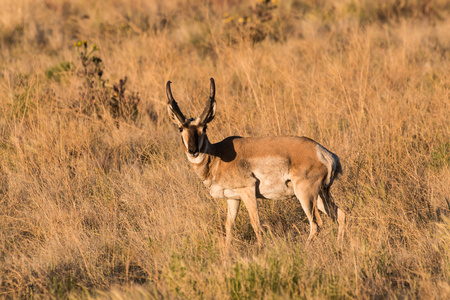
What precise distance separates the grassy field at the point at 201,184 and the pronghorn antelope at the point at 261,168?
1.15 ft

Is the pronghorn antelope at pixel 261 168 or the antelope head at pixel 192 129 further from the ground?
the antelope head at pixel 192 129

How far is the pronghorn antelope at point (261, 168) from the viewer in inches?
197

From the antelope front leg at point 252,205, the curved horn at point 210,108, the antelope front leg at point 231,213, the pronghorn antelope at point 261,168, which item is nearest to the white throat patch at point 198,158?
the pronghorn antelope at point 261,168

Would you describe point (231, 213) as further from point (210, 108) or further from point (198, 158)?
point (210, 108)

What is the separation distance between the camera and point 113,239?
16.9 feet

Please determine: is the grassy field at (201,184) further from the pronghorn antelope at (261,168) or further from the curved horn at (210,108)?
the curved horn at (210,108)

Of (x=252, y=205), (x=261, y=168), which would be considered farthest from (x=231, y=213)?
(x=261, y=168)

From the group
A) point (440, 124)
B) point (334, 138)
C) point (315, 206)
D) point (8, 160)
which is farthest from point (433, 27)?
point (8, 160)

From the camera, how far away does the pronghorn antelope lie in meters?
5.00

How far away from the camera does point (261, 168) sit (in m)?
5.17

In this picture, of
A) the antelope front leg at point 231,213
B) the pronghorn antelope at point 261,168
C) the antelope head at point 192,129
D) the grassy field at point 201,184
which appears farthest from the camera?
the antelope front leg at point 231,213

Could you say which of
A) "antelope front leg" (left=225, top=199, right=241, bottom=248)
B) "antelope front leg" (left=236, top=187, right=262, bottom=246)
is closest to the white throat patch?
"antelope front leg" (left=236, top=187, right=262, bottom=246)

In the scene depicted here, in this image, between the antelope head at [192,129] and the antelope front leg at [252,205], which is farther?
the antelope front leg at [252,205]

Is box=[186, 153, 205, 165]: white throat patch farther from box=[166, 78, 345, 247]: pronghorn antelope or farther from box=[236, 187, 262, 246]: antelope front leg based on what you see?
box=[236, 187, 262, 246]: antelope front leg
